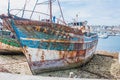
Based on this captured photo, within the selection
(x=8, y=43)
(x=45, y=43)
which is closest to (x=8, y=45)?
(x=8, y=43)

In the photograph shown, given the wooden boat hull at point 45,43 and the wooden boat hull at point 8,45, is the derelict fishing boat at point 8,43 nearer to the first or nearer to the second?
the wooden boat hull at point 8,45

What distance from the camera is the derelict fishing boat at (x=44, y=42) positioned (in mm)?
10731

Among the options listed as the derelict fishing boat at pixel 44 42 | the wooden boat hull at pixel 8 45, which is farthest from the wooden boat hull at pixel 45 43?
A: the wooden boat hull at pixel 8 45

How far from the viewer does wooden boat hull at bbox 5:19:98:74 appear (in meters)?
10.8

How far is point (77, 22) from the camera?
17.3 meters

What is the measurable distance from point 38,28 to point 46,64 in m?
1.59

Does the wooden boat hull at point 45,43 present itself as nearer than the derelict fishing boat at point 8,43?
Yes

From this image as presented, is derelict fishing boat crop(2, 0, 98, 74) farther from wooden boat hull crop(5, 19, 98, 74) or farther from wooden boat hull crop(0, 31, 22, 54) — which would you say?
wooden boat hull crop(0, 31, 22, 54)

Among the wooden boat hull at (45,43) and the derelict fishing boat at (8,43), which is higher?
the wooden boat hull at (45,43)

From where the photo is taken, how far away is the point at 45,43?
11.3 meters

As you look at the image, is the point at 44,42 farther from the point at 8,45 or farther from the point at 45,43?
the point at 8,45

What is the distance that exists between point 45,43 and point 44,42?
0.23 ft

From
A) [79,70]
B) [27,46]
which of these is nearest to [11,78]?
[27,46]

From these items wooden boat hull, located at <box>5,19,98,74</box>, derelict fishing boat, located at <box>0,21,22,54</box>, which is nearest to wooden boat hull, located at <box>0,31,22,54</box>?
derelict fishing boat, located at <box>0,21,22,54</box>
